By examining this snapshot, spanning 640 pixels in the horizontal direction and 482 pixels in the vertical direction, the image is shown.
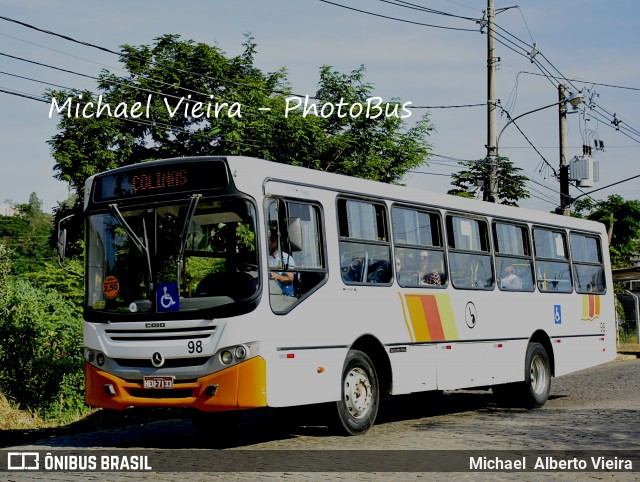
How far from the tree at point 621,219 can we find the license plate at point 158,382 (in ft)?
159

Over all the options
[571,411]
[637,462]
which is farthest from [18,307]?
[637,462]

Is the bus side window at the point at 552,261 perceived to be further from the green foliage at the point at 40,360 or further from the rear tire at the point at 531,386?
the green foliage at the point at 40,360

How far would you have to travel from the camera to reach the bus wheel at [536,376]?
16141 mm

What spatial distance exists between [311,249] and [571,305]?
26.1ft

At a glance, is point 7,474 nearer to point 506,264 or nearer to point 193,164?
point 193,164

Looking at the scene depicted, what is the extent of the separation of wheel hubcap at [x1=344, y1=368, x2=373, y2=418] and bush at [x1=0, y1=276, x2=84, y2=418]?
6.66 metres

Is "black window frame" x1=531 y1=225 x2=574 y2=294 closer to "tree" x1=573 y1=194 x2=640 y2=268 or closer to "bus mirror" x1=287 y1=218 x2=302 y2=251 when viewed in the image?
"bus mirror" x1=287 y1=218 x2=302 y2=251

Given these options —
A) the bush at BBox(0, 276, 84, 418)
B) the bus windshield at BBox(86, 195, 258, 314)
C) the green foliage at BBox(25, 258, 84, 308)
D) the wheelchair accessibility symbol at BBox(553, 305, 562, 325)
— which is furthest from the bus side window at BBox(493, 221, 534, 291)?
the green foliage at BBox(25, 258, 84, 308)

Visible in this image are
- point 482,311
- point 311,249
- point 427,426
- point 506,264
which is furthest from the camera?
point 506,264

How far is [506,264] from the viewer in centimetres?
1588

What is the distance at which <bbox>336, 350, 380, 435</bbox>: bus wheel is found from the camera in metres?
11.6

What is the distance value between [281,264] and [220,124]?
22.3 meters

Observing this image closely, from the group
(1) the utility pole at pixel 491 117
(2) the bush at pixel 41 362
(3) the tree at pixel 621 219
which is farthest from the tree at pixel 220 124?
(3) the tree at pixel 621 219

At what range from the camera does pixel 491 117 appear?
28.9 metres
